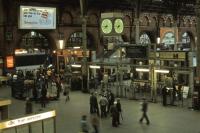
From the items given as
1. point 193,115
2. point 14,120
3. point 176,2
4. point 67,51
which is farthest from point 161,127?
point 176,2

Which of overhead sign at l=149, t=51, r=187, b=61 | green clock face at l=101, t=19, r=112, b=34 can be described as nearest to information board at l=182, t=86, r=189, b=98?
overhead sign at l=149, t=51, r=187, b=61

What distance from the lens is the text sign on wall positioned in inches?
1544

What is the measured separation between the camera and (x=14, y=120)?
1325 cm

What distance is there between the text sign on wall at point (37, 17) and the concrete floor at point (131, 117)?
11.3 metres

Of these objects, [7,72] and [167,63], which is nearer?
[167,63]

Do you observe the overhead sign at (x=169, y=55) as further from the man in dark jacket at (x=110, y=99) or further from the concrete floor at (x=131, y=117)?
the man in dark jacket at (x=110, y=99)

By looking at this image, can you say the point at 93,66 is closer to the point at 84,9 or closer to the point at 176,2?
the point at 84,9

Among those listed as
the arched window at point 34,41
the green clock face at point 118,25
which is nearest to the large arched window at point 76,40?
the arched window at point 34,41

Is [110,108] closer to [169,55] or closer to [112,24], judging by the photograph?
[112,24]

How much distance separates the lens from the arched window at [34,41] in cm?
4175

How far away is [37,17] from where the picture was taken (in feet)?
132

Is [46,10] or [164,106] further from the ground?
[46,10]

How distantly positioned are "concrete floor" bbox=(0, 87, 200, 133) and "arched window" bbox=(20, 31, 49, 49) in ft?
40.8

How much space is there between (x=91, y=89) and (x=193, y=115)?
13.0m
